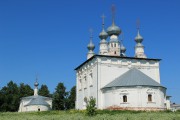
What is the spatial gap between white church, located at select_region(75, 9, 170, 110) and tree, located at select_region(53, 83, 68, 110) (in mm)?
16287

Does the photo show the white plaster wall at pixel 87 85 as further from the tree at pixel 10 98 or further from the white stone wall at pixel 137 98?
the tree at pixel 10 98

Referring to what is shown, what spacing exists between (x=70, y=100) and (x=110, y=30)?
2213 centimetres

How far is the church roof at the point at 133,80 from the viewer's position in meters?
29.1

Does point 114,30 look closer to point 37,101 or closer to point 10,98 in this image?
point 37,101

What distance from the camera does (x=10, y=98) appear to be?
179ft

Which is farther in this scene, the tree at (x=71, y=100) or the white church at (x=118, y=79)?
the tree at (x=71, y=100)

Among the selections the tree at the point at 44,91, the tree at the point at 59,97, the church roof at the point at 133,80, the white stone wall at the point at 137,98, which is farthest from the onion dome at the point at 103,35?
the tree at the point at 44,91

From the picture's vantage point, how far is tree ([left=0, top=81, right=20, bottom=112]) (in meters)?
53.7

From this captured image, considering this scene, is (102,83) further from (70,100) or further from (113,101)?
(70,100)

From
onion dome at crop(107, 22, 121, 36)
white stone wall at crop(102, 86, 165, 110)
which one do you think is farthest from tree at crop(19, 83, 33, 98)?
white stone wall at crop(102, 86, 165, 110)

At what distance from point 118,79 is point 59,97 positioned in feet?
81.1

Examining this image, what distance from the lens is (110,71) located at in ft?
106

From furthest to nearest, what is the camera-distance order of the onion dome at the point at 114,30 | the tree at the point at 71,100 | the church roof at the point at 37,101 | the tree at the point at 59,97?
1. the tree at the point at 71,100
2. the tree at the point at 59,97
3. the church roof at the point at 37,101
4. the onion dome at the point at 114,30

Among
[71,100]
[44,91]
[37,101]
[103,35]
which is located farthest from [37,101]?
[44,91]
